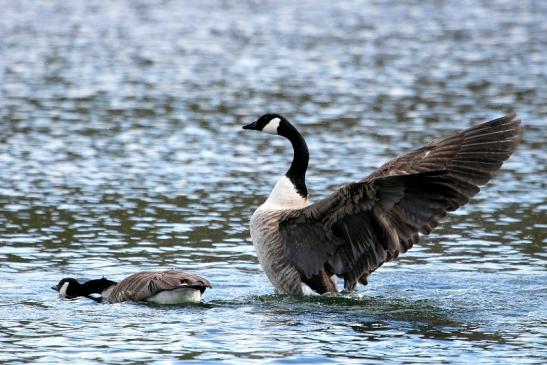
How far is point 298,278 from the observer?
11.0m

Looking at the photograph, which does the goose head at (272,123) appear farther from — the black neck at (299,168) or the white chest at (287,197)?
the white chest at (287,197)

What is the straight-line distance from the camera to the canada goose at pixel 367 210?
399 inches

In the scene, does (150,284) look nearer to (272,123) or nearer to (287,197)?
(287,197)

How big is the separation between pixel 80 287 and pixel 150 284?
2.47 ft

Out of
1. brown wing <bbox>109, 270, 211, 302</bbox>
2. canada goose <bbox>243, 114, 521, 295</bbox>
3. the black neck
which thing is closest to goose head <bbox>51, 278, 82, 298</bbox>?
brown wing <bbox>109, 270, 211, 302</bbox>

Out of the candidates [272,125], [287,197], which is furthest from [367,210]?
[272,125]

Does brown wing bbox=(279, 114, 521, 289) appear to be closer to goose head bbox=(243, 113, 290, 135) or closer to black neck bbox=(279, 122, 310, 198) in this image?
black neck bbox=(279, 122, 310, 198)

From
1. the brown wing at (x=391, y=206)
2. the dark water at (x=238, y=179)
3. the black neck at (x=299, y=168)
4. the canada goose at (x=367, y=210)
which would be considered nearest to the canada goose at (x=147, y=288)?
the dark water at (x=238, y=179)

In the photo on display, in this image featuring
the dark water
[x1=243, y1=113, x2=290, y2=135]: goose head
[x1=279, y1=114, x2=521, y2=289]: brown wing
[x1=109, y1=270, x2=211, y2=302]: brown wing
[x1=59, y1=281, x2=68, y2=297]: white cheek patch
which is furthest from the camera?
[x1=243, y1=113, x2=290, y2=135]: goose head

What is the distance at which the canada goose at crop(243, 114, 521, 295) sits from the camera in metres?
10.1

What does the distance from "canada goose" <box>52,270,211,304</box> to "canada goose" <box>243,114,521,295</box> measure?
89 centimetres

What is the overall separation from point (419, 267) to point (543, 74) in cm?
1544

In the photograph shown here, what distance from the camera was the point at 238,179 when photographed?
53.8ft

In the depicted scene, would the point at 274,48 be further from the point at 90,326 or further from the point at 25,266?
the point at 90,326
